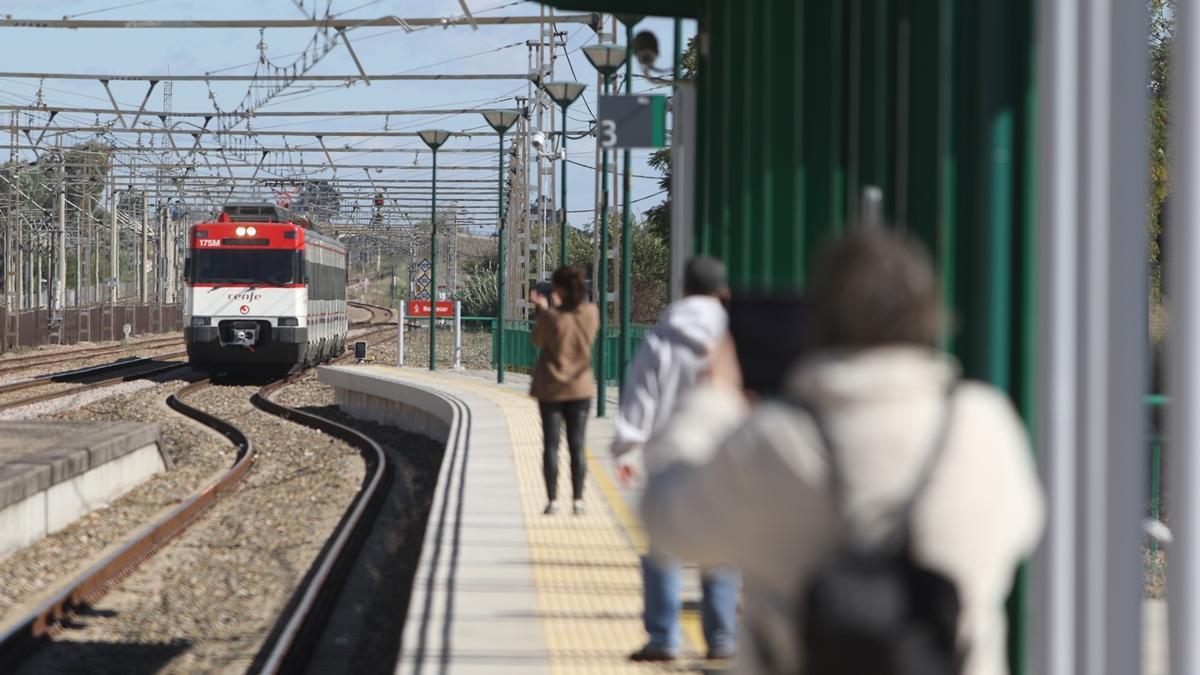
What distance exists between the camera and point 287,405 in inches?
1167

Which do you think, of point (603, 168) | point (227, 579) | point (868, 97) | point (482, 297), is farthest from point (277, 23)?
point (482, 297)

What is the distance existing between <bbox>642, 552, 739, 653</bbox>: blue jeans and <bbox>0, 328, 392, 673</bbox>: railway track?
3.00m

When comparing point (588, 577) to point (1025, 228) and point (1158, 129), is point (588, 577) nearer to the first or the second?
point (1025, 228)

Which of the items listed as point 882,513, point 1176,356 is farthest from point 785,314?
point 882,513

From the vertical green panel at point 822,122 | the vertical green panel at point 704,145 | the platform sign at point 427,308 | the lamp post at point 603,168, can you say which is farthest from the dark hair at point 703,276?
the platform sign at point 427,308

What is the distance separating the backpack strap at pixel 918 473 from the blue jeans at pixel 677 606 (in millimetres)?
3694

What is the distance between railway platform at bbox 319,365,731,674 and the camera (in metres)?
7.01

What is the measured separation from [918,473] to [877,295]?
0.96 feet

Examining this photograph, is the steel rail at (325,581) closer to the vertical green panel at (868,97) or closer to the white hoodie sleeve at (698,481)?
the vertical green panel at (868,97)

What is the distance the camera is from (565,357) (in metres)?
10.2

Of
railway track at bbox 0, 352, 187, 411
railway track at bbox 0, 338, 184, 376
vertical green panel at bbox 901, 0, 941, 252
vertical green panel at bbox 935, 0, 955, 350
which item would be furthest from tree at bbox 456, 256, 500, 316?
vertical green panel at bbox 935, 0, 955, 350

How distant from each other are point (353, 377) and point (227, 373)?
8.65 metres

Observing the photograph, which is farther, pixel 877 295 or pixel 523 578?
pixel 523 578

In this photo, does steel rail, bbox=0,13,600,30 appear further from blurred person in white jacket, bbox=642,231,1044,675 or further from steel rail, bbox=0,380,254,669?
blurred person in white jacket, bbox=642,231,1044,675
